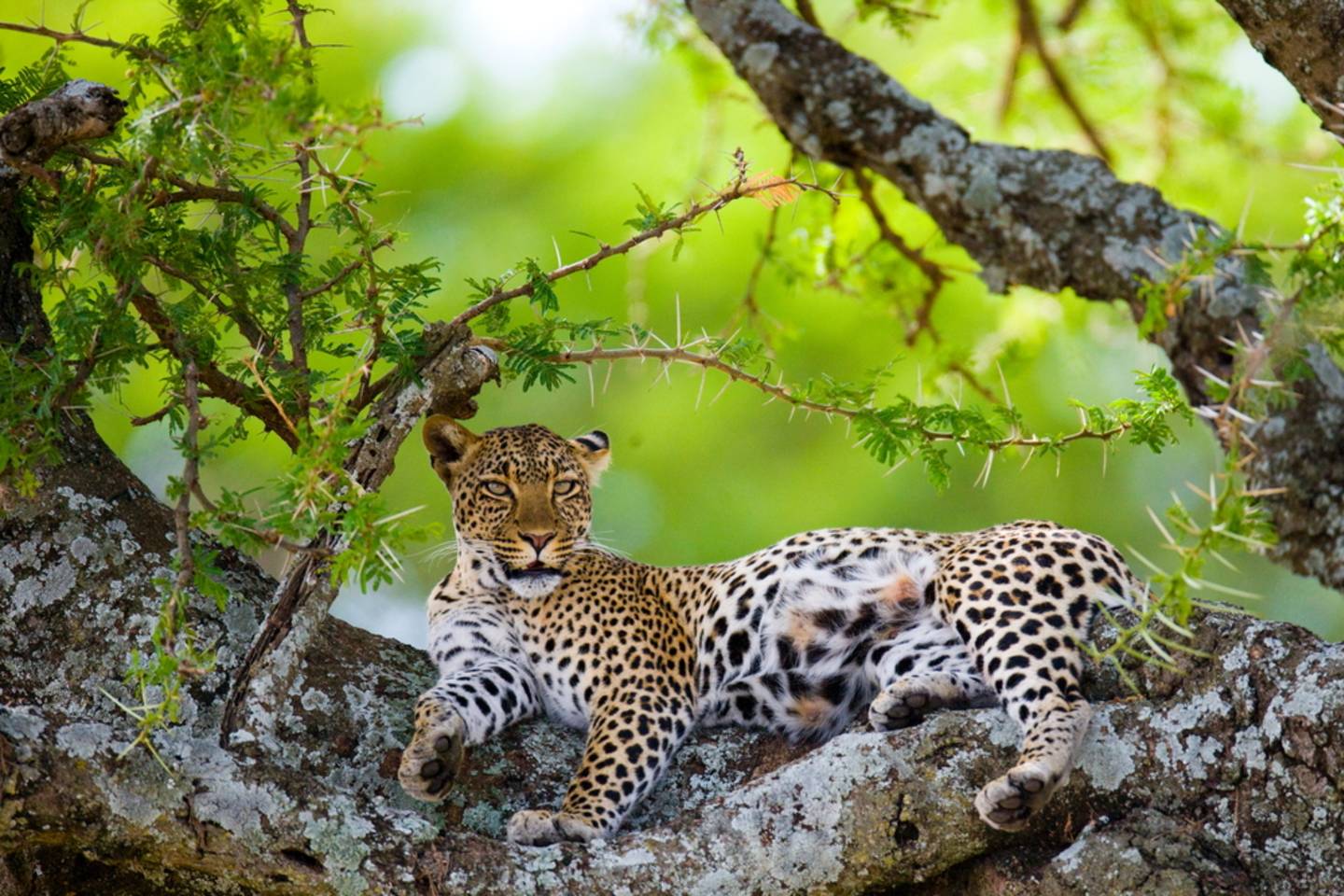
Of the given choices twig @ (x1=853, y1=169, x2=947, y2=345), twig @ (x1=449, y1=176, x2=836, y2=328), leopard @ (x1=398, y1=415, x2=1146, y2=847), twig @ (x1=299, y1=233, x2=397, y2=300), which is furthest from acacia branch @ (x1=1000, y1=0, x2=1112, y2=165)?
twig @ (x1=299, y1=233, x2=397, y2=300)

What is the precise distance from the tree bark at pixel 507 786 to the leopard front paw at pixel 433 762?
157mm

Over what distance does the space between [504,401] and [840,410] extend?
28.8 feet

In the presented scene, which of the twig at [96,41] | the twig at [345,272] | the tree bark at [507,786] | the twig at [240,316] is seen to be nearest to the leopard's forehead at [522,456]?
the tree bark at [507,786]

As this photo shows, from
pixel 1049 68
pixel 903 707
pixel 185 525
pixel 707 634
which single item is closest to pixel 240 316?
pixel 185 525

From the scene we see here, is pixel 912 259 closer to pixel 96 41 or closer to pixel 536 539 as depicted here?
pixel 536 539

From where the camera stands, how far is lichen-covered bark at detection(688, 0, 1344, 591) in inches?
251

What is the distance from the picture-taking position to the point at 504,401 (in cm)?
1379

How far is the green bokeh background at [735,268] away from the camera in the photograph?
10.8 meters

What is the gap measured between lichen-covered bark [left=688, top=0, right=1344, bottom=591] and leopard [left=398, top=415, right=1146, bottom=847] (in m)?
1.18

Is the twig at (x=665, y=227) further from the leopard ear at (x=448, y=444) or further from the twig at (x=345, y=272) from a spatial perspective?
the leopard ear at (x=448, y=444)

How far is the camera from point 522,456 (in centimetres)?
689

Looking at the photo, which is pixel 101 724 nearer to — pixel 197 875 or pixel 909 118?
pixel 197 875

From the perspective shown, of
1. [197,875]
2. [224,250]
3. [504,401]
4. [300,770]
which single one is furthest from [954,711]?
[504,401]

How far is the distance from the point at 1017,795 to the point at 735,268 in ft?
28.4
